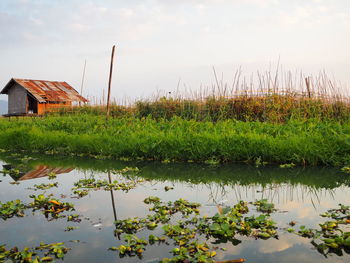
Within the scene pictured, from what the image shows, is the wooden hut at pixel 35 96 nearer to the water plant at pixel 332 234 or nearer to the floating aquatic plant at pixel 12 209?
the floating aquatic plant at pixel 12 209

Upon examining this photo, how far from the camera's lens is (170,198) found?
4199mm

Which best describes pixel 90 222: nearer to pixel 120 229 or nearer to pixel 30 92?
pixel 120 229

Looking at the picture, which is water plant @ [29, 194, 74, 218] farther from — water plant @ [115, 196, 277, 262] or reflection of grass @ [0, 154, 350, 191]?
reflection of grass @ [0, 154, 350, 191]

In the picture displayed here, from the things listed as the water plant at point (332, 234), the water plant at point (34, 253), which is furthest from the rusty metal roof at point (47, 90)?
the water plant at point (332, 234)

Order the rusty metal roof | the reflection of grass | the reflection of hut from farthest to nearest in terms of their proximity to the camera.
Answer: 1. the rusty metal roof
2. the reflection of hut
3. the reflection of grass

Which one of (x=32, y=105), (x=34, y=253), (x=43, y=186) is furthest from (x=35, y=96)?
(x=34, y=253)

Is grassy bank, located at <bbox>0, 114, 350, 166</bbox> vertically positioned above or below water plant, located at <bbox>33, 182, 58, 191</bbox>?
above

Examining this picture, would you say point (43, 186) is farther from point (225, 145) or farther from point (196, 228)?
point (225, 145)

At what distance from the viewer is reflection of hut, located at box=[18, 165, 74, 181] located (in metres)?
5.73

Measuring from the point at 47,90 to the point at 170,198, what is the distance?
916 inches

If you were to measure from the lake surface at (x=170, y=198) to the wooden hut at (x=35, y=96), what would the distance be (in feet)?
59.5

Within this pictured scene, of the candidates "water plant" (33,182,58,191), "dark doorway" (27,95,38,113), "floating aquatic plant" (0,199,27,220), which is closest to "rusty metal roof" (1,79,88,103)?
"dark doorway" (27,95,38,113)

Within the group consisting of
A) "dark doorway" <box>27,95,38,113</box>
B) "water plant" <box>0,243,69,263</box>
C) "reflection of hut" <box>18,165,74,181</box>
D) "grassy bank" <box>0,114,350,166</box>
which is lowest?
"water plant" <box>0,243,69,263</box>

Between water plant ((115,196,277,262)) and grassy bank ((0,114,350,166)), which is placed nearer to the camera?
water plant ((115,196,277,262))
